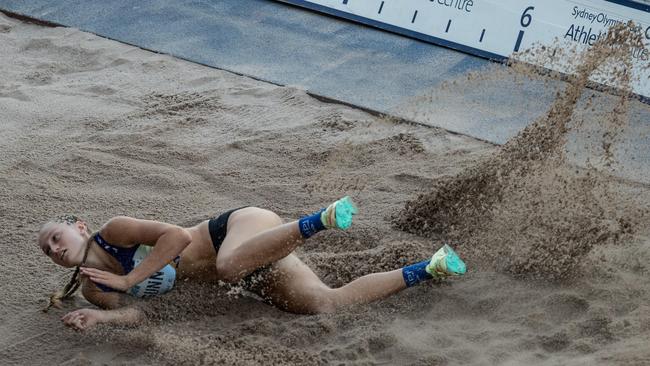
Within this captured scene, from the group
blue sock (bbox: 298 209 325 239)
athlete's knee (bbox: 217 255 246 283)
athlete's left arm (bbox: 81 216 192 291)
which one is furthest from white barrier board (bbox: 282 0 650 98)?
athlete's left arm (bbox: 81 216 192 291)

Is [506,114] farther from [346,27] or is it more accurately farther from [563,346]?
[563,346]

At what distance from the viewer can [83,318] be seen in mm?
3209

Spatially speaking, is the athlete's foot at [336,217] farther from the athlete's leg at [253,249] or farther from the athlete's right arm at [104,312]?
the athlete's right arm at [104,312]

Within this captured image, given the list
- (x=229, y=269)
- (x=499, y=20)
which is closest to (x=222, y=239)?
(x=229, y=269)

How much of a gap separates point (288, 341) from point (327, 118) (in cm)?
224

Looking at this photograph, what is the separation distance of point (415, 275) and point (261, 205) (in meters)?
1.15

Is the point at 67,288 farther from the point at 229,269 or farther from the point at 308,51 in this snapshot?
the point at 308,51

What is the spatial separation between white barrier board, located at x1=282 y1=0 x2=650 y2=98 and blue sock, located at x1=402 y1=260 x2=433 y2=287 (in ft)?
9.43

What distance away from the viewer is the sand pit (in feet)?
10.2

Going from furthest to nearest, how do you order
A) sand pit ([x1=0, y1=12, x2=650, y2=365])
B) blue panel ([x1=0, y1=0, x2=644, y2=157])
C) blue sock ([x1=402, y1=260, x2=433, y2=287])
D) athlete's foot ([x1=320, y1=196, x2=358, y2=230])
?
blue panel ([x1=0, y1=0, x2=644, y2=157])
blue sock ([x1=402, y1=260, x2=433, y2=287])
athlete's foot ([x1=320, y1=196, x2=358, y2=230])
sand pit ([x1=0, y1=12, x2=650, y2=365])

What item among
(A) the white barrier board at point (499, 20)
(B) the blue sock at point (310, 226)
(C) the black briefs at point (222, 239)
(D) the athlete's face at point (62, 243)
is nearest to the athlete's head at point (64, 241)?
(D) the athlete's face at point (62, 243)

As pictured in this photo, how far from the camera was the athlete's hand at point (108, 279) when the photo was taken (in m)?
3.20

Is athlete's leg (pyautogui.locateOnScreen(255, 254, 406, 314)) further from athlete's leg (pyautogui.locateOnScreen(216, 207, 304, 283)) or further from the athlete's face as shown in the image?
the athlete's face

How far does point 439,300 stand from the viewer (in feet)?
11.2
